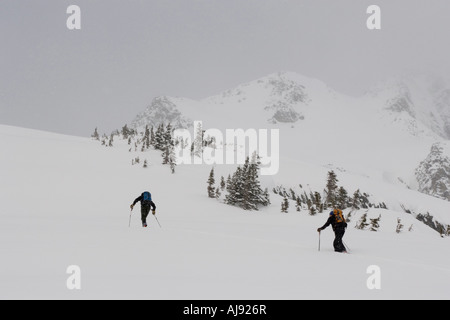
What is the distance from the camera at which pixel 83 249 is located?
6.08 meters

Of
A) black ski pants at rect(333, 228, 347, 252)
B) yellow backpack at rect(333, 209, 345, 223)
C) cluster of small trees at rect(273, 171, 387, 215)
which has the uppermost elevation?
yellow backpack at rect(333, 209, 345, 223)

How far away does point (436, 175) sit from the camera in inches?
4547

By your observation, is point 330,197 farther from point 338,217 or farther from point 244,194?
point 338,217

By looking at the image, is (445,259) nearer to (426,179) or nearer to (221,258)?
(221,258)

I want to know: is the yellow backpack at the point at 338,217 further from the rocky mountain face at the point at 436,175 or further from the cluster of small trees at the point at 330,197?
the rocky mountain face at the point at 436,175

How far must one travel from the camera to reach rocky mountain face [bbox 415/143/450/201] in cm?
11300

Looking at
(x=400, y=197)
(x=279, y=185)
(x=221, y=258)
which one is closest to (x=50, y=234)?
(x=221, y=258)

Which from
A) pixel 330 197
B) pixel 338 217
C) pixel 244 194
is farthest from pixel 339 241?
pixel 330 197

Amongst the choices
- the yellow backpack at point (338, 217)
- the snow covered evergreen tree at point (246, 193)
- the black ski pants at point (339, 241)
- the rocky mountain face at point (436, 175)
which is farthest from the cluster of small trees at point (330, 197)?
the rocky mountain face at point (436, 175)

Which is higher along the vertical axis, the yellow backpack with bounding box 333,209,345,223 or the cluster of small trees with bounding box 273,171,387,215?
the yellow backpack with bounding box 333,209,345,223

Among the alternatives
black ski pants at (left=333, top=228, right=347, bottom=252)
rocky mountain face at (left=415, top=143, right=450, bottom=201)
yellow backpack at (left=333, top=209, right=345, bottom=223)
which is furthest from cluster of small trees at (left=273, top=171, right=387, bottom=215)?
rocky mountain face at (left=415, top=143, right=450, bottom=201)

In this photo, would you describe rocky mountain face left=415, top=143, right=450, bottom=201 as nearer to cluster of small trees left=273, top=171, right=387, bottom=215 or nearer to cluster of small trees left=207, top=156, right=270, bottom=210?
cluster of small trees left=273, top=171, right=387, bottom=215

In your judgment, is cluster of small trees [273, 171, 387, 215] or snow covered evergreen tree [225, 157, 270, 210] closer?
snow covered evergreen tree [225, 157, 270, 210]

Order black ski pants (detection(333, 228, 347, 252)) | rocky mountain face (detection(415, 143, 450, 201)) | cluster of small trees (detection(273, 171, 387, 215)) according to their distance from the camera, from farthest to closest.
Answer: rocky mountain face (detection(415, 143, 450, 201)) < cluster of small trees (detection(273, 171, 387, 215)) < black ski pants (detection(333, 228, 347, 252))
